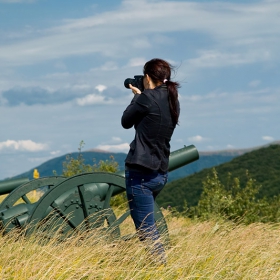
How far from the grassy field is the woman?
49 cm

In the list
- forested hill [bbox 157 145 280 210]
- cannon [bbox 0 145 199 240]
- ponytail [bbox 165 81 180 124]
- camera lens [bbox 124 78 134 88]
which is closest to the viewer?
ponytail [bbox 165 81 180 124]

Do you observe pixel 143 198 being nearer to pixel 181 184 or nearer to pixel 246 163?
Result: pixel 181 184

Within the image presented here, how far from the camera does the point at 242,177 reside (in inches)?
1769

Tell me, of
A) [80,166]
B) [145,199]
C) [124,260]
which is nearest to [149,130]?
[145,199]

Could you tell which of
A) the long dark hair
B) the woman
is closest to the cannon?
the woman

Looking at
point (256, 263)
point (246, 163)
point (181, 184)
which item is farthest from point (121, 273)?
point (246, 163)

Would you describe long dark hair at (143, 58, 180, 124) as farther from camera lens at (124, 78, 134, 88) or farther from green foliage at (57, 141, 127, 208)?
green foliage at (57, 141, 127, 208)

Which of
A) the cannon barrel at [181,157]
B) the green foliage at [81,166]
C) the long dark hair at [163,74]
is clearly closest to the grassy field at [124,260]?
the cannon barrel at [181,157]

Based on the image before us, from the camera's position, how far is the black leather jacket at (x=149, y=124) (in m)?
5.72

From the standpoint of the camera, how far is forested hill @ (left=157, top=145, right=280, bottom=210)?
130ft

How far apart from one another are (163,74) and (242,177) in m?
39.8

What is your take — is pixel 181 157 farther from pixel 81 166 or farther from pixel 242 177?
pixel 242 177

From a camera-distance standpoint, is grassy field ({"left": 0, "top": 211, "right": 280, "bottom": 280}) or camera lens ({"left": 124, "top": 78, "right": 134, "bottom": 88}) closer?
grassy field ({"left": 0, "top": 211, "right": 280, "bottom": 280})

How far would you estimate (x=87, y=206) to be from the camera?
22.6ft
